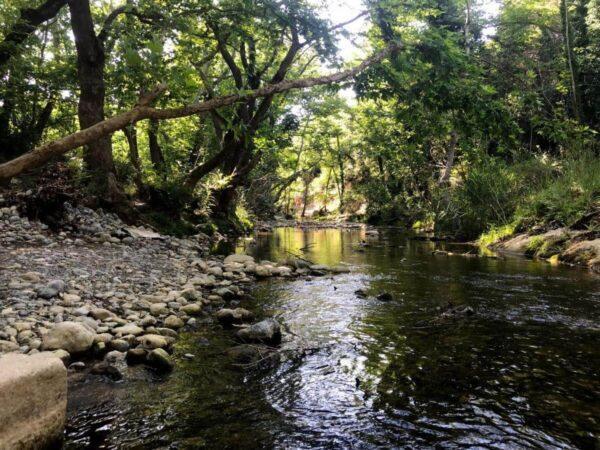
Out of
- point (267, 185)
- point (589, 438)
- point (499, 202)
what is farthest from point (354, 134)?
point (589, 438)

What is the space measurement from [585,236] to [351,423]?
10697 mm

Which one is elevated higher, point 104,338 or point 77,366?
point 104,338

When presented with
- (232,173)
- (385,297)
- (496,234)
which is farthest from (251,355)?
(232,173)

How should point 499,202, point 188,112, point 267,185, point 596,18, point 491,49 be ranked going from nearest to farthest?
point 188,112, point 499,202, point 596,18, point 491,49, point 267,185

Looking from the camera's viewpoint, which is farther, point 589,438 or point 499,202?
point 499,202

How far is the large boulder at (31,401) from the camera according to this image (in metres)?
2.51

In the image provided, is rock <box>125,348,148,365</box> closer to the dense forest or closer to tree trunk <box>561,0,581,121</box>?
the dense forest

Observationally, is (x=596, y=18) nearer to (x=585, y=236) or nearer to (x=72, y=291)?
(x=585, y=236)

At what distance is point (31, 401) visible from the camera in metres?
2.66

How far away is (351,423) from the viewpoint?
340cm

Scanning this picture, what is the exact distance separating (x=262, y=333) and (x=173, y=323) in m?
1.22

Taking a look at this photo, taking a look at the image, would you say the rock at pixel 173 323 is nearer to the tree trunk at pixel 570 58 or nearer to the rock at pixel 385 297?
the rock at pixel 385 297

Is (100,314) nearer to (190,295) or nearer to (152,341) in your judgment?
(152,341)

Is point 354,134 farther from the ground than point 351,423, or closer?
farther from the ground
